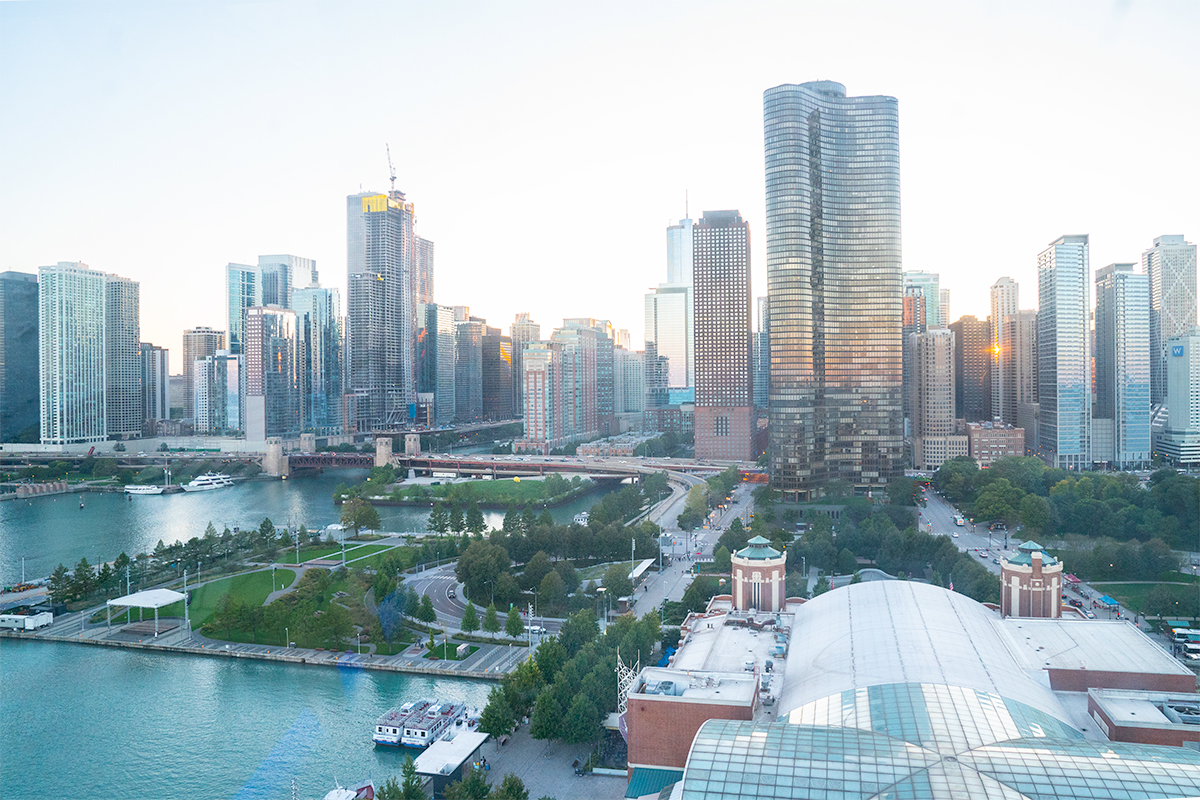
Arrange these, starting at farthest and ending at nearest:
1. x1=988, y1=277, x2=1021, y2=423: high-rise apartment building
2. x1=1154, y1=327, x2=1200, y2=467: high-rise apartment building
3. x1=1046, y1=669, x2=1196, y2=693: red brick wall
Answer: x1=988, y1=277, x2=1021, y2=423: high-rise apartment building
x1=1154, y1=327, x2=1200, y2=467: high-rise apartment building
x1=1046, y1=669, x2=1196, y2=693: red brick wall

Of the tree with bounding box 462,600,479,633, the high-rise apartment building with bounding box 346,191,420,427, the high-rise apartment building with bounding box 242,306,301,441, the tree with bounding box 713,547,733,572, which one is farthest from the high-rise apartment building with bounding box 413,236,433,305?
the tree with bounding box 462,600,479,633

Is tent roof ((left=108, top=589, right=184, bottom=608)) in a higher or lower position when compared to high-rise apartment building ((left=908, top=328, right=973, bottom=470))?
lower

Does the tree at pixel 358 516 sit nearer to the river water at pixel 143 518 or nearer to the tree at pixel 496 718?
the river water at pixel 143 518

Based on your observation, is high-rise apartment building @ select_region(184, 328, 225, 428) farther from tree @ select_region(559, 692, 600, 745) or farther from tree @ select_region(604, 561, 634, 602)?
tree @ select_region(559, 692, 600, 745)

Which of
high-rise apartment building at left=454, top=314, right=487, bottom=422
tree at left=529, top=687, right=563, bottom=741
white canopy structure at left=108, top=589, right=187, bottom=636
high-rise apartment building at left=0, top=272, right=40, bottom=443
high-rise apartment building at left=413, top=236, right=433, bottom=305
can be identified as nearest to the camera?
tree at left=529, top=687, right=563, bottom=741

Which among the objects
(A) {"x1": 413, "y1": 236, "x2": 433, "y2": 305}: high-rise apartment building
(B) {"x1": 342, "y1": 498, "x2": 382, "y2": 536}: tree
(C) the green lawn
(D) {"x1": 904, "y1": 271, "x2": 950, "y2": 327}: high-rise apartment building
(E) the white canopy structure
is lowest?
(C) the green lawn

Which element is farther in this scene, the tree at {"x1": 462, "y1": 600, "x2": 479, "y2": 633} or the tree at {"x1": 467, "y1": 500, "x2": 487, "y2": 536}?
the tree at {"x1": 467, "y1": 500, "x2": 487, "y2": 536}
